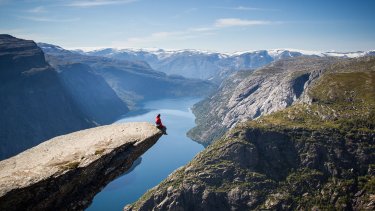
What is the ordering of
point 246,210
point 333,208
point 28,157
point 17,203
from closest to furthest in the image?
point 17,203 → point 28,157 → point 333,208 → point 246,210

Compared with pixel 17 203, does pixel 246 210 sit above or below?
below

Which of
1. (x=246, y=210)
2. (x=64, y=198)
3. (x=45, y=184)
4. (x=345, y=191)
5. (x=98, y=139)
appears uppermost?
(x=98, y=139)

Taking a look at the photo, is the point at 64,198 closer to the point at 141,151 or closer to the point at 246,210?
the point at 141,151

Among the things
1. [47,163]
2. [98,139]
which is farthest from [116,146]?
[47,163]

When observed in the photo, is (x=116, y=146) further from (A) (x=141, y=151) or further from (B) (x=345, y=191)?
(B) (x=345, y=191)

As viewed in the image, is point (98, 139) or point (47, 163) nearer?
point (47, 163)

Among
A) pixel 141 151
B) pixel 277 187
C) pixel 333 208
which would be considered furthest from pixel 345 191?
pixel 141 151

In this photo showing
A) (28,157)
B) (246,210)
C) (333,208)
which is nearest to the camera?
(28,157)
